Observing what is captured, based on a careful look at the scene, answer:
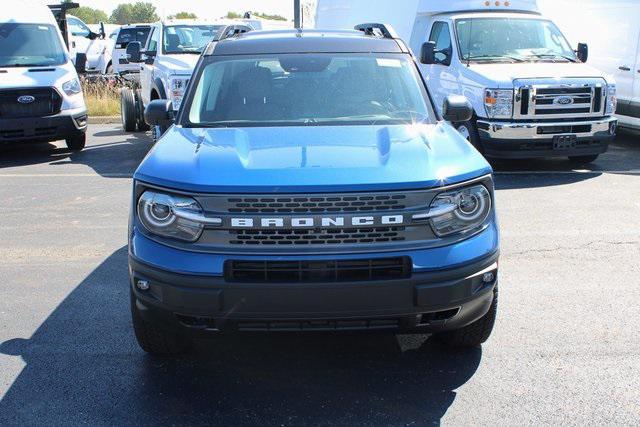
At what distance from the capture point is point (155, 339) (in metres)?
4.30

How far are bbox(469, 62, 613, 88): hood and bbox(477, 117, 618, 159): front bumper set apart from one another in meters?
0.56

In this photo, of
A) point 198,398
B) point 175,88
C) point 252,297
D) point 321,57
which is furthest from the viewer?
point 175,88

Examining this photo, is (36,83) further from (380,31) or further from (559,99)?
(559,99)

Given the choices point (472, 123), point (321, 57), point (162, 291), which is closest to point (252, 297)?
point (162, 291)

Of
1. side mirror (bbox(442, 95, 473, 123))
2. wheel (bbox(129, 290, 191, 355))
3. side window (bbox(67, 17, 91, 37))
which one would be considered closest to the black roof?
side mirror (bbox(442, 95, 473, 123))

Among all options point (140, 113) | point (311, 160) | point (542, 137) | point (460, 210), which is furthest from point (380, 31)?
point (140, 113)

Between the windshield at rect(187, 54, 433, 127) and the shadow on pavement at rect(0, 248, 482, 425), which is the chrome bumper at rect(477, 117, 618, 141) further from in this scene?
the shadow on pavement at rect(0, 248, 482, 425)

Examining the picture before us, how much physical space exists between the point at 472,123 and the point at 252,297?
24.4 ft

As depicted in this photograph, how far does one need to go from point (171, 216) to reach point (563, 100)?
7334mm

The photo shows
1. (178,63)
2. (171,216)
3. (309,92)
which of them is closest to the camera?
(171,216)

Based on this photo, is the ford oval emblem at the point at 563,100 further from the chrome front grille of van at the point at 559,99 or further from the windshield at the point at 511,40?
the windshield at the point at 511,40

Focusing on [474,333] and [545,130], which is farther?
[545,130]

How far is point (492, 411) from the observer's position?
380cm

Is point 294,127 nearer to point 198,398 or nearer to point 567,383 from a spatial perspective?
point 198,398
